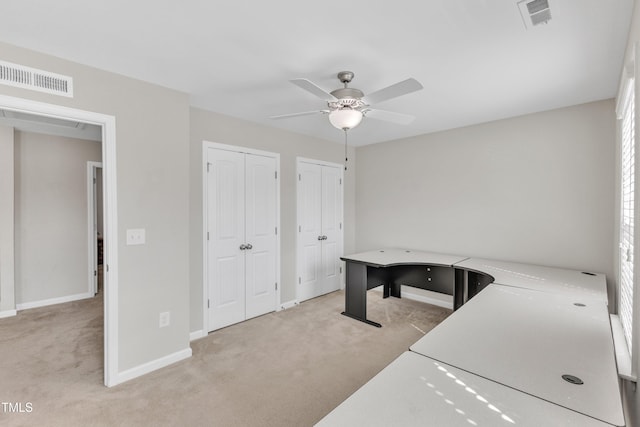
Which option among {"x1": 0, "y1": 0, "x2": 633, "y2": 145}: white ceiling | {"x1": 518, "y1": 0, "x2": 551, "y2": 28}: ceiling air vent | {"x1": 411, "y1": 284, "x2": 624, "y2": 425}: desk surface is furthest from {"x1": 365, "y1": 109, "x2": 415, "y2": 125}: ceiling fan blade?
{"x1": 411, "y1": 284, "x2": 624, "y2": 425}: desk surface

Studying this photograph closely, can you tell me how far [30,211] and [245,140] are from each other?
318cm

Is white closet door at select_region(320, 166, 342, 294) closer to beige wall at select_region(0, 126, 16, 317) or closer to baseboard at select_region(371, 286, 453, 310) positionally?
baseboard at select_region(371, 286, 453, 310)

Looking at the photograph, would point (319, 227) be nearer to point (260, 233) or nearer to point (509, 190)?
point (260, 233)

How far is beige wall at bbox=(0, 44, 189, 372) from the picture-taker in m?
2.31

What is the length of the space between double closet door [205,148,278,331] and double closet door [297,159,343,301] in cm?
49

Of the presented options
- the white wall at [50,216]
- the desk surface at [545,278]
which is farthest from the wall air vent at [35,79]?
the desk surface at [545,278]

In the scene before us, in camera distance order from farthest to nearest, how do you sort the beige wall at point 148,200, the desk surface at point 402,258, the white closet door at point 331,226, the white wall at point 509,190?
the white closet door at point 331,226 < the desk surface at point 402,258 < the white wall at point 509,190 < the beige wall at point 148,200

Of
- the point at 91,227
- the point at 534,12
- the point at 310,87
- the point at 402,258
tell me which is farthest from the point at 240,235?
the point at 534,12

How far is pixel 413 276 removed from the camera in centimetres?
409

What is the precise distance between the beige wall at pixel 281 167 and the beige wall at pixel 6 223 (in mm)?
2657

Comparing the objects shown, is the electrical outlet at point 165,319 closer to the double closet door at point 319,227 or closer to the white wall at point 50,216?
the double closet door at point 319,227

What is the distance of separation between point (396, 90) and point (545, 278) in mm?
2160

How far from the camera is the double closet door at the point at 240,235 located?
129 inches

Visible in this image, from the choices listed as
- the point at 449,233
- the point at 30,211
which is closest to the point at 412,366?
the point at 449,233
